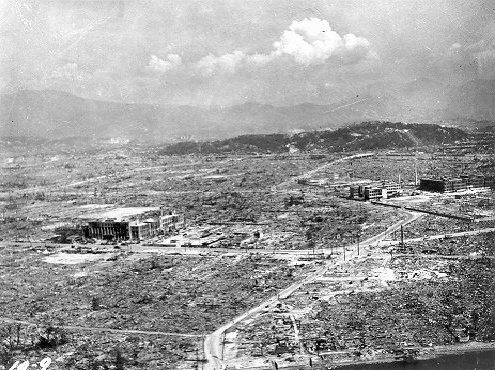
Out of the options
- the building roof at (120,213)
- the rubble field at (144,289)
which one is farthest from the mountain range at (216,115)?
the rubble field at (144,289)

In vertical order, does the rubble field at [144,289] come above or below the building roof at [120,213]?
below

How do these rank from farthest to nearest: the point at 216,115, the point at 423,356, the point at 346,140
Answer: the point at 216,115 → the point at 346,140 → the point at 423,356

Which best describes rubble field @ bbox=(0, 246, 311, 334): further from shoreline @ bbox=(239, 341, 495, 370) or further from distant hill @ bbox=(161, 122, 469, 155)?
distant hill @ bbox=(161, 122, 469, 155)

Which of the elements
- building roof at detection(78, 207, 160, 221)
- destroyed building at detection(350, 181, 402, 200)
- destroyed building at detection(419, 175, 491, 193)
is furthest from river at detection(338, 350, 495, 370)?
destroyed building at detection(419, 175, 491, 193)

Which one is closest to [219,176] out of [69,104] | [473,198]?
[473,198]

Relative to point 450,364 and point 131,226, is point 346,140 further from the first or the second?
point 450,364

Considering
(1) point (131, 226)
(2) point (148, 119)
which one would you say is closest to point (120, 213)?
(1) point (131, 226)

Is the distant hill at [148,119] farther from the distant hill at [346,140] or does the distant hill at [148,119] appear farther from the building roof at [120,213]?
the building roof at [120,213]
